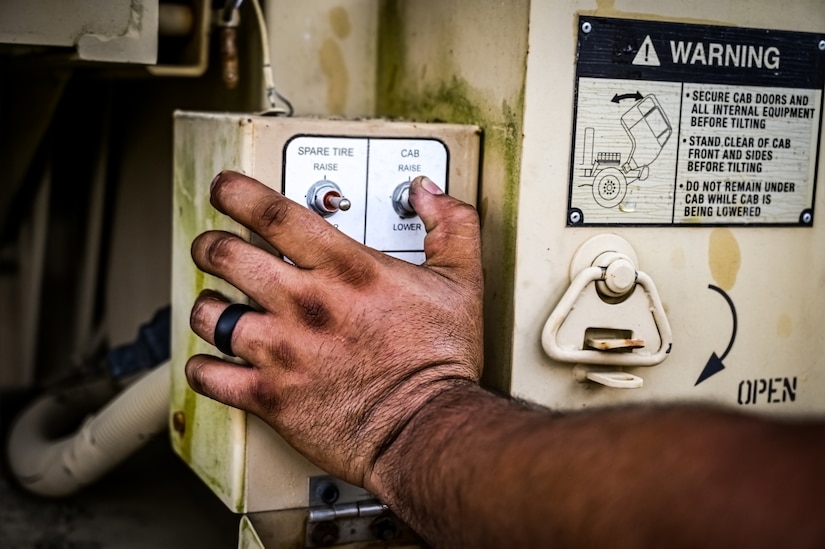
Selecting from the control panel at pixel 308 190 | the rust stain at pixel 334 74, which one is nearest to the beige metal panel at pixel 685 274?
the control panel at pixel 308 190

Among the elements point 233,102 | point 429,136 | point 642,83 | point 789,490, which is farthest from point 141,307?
point 789,490

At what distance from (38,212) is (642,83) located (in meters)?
1.22

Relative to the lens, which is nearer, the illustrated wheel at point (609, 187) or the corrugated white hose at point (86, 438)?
the illustrated wheel at point (609, 187)

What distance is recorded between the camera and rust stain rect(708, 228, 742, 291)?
1080 millimetres

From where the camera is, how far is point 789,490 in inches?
23.3

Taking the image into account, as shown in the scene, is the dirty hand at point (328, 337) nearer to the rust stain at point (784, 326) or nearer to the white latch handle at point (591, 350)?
the white latch handle at point (591, 350)

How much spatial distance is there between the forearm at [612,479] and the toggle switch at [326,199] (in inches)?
9.9

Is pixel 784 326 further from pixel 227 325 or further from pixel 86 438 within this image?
pixel 86 438

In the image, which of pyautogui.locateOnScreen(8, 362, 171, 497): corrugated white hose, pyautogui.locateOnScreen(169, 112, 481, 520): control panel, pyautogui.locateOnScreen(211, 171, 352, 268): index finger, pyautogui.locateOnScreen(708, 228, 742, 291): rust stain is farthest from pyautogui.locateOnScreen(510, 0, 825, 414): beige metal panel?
pyautogui.locateOnScreen(8, 362, 171, 497): corrugated white hose

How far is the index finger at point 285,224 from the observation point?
0.90 meters

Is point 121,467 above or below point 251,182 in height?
below

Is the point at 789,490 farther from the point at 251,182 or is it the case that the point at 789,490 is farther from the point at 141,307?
the point at 141,307

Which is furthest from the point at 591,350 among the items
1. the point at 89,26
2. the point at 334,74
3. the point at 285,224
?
the point at 89,26

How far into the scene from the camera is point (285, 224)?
91cm
